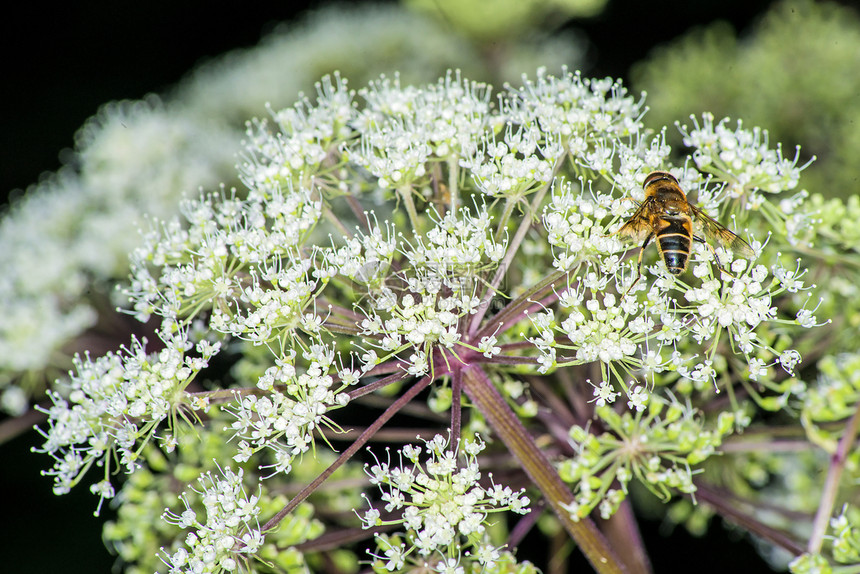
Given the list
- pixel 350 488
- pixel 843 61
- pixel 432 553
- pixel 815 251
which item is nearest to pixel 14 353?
pixel 350 488

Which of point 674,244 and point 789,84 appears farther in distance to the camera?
point 789,84

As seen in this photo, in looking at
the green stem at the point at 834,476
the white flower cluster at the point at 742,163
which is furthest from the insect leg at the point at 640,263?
the green stem at the point at 834,476

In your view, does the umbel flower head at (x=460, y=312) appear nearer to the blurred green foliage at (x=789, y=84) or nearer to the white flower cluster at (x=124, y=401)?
the white flower cluster at (x=124, y=401)

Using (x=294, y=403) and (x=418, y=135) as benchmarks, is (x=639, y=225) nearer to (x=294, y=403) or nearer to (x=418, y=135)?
(x=418, y=135)

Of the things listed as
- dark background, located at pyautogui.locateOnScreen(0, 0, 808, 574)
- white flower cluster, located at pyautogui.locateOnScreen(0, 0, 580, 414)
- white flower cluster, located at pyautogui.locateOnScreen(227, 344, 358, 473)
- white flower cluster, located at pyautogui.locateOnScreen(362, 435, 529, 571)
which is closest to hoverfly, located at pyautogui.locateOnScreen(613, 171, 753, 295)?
white flower cluster, located at pyautogui.locateOnScreen(362, 435, 529, 571)

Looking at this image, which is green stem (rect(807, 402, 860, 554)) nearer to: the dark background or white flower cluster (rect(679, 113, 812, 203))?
white flower cluster (rect(679, 113, 812, 203))

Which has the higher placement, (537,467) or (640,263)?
(640,263)

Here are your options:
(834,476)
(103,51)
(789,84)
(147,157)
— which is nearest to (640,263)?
(834,476)
